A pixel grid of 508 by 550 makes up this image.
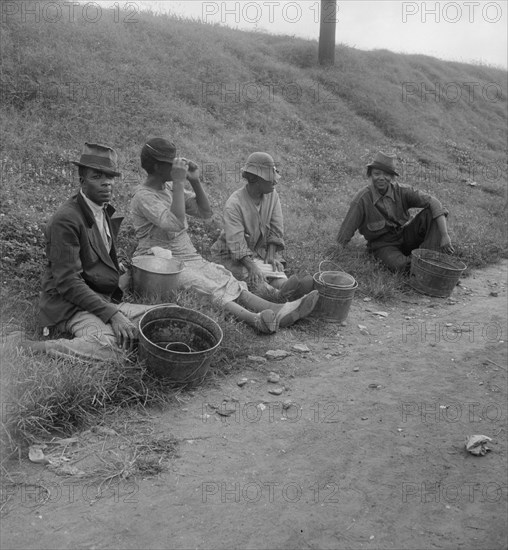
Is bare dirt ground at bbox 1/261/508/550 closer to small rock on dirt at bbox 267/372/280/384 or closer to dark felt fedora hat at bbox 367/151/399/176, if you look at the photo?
small rock on dirt at bbox 267/372/280/384

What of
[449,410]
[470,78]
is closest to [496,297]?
[449,410]

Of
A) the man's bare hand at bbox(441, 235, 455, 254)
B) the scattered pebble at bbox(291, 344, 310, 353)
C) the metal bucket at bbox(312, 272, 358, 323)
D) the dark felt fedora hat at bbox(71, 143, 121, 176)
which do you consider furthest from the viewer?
the man's bare hand at bbox(441, 235, 455, 254)

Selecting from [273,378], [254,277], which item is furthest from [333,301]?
[273,378]

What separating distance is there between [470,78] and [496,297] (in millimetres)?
16395

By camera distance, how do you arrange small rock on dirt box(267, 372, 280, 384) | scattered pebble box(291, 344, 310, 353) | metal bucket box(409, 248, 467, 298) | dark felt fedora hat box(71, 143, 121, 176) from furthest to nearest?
1. metal bucket box(409, 248, 467, 298)
2. scattered pebble box(291, 344, 310, 353)
3. small rock on dirt box(267, 372, 280, 384)
4. dark felt fedora hat box(71, 143, 121, 176)

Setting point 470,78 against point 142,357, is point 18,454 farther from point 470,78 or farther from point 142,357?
point 470,78

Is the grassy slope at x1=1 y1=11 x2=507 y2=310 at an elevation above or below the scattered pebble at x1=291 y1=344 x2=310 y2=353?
above

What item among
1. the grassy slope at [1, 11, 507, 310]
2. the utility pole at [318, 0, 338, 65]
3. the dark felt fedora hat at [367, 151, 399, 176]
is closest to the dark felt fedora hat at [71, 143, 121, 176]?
the grassy slope at [1, 11, 507, 310]

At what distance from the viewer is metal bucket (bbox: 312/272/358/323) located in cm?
547

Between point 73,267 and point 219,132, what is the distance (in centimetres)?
675

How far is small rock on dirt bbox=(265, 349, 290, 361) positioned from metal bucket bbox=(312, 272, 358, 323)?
0.80 m

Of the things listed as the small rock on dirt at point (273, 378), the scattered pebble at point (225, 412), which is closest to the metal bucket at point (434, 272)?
the small rock on dirt at point (273, 378)

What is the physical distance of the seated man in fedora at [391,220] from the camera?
695 centimetres

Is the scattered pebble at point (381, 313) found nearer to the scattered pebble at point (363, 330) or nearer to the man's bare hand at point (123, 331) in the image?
the scattered pebble at point (363, 330)
